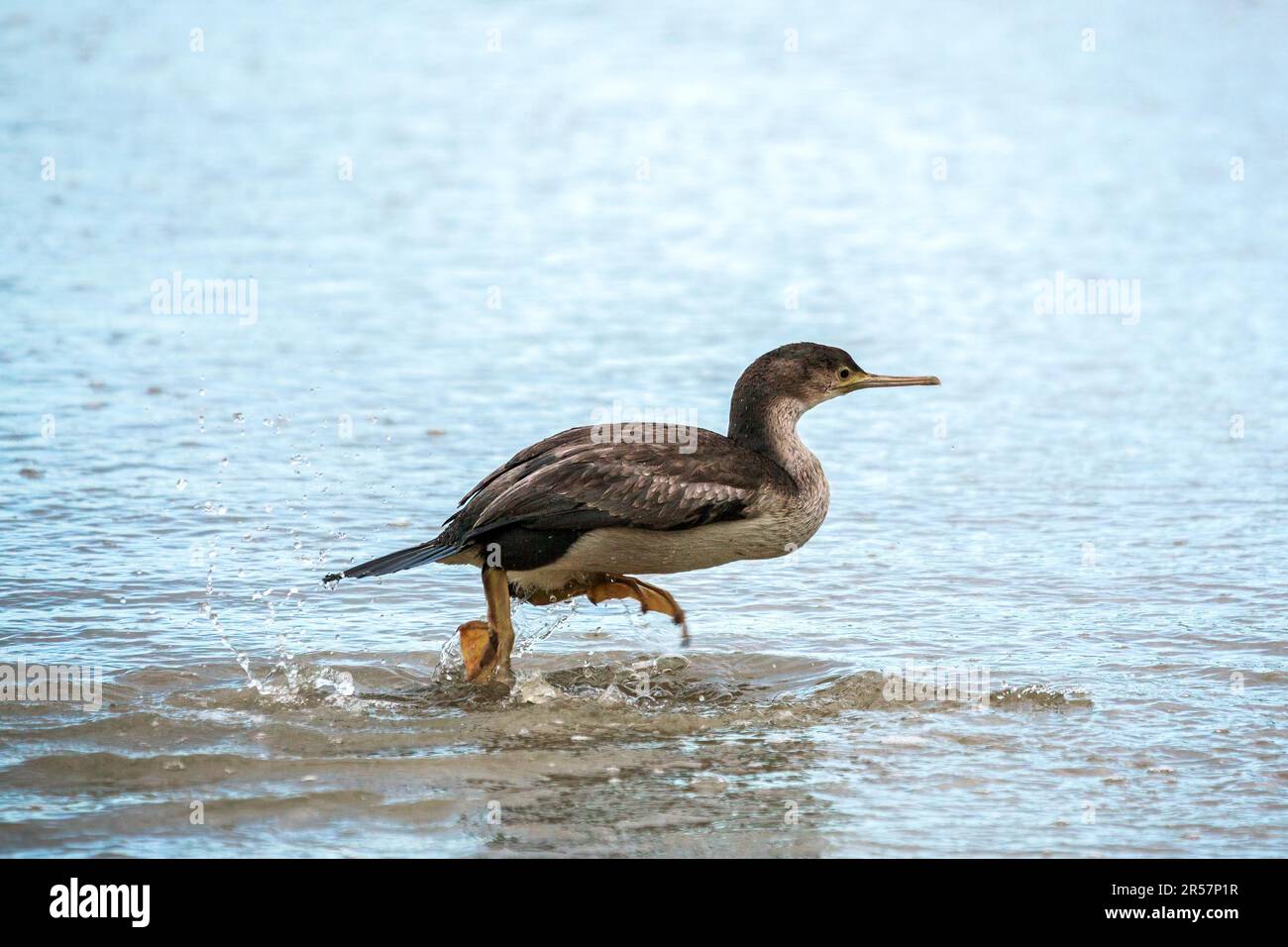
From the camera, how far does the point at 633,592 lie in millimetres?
8836

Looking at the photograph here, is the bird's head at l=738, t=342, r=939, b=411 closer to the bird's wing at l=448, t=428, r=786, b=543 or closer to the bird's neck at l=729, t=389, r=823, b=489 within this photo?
the bird's neck at l=729, t=389, r=823, b=489

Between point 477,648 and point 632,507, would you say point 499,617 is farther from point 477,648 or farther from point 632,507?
point 632,507

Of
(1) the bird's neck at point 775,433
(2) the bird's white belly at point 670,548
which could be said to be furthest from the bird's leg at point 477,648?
(1) the bird's neck at point 775,433

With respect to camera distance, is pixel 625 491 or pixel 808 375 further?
pixel 808 375

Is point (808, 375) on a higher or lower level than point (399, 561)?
higher

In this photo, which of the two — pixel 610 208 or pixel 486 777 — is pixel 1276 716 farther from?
pixel 610 208

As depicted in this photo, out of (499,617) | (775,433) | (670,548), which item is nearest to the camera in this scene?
(670,548)

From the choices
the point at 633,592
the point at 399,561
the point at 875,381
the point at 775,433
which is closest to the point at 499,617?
the point at 399,561

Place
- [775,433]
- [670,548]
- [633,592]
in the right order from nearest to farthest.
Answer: [670,548], [775,433], [633,592]

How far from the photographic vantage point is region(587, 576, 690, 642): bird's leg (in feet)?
28.8

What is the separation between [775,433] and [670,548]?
798 millimetres

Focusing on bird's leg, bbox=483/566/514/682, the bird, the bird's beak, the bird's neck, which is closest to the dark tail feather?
the bird

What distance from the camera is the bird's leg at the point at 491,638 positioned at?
326 inches
